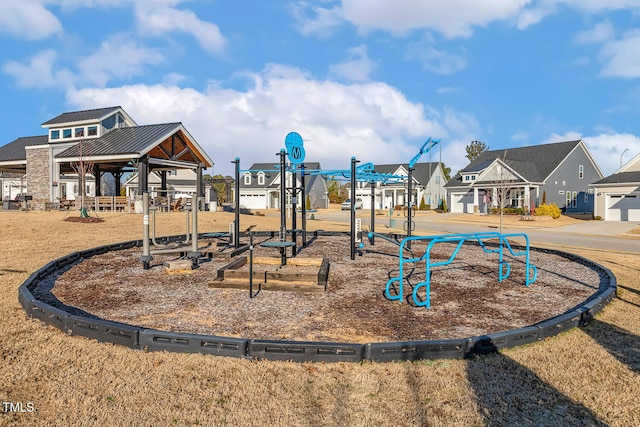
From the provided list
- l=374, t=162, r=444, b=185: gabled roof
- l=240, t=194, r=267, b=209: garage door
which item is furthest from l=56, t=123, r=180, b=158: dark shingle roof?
l=374, t=162, r=444, b=185: gabled roof

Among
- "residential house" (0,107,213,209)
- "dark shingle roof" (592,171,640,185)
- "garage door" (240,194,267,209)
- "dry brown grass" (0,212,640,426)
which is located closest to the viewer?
"dry brown grass" (0,212,640,426)

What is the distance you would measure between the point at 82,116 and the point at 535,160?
1796 inches

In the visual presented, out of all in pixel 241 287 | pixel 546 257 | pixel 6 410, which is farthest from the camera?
pixel 546 257

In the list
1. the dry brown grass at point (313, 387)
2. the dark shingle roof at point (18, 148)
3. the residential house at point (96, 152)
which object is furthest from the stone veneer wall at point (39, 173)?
the dry brown grass at point (313, 387)

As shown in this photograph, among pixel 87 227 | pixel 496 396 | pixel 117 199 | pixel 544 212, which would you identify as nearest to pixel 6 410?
pixel 496 396

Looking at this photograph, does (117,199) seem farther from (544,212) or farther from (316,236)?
(544,212)

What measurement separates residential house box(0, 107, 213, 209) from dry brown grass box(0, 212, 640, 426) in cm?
1712

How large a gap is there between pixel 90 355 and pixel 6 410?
113 cm

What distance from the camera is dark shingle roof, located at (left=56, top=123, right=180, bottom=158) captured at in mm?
23781

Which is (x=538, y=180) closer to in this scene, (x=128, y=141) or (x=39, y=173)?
(x=128, y=141)

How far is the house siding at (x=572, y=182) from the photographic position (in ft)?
135

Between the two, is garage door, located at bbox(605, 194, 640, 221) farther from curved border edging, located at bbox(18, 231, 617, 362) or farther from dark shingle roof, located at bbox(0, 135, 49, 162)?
dark shingle roof, located at bbox(0, 135, 49, 162)

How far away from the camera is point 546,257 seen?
12.8m

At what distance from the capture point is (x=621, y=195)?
3312 centimetres
